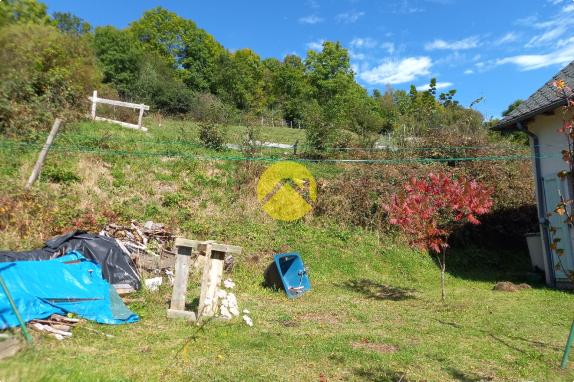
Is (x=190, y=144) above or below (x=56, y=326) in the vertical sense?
above

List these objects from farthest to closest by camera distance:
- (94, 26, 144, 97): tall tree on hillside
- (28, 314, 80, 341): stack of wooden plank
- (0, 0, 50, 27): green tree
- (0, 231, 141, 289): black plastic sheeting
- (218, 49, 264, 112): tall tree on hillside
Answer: (218, 49, 264, 112): tall tree on hillside < (94, 26, 144, 97): tall tree on hillside < (0, 231, 141, 289): black plastic sheeting < (28, 314, 80, 341): stack of wooden plank < (0, 0, 50, 27): green tree

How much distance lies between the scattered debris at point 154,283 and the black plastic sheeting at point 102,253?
166 mm

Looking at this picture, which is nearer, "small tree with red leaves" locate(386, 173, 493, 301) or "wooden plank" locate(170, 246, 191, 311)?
"wooden plank" locate(170, 246, 191, 311)

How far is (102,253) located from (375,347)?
4.99 metres

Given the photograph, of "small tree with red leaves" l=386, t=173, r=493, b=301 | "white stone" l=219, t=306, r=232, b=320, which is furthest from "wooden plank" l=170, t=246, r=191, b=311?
"small tree with red leaves" l=386, t=173, r=493, b=301

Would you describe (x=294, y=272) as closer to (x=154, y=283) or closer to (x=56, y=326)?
(x=154, y=283)

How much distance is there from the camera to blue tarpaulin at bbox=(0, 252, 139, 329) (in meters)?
5.00

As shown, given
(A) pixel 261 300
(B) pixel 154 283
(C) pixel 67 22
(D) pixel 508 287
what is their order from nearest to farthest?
(B) pixel 154 283 < (A) pixel 261 300 < (D) pixel 508 287 < (C) pixel 67 22

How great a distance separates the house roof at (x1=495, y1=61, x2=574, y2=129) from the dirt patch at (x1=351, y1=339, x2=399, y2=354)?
21.8 feet

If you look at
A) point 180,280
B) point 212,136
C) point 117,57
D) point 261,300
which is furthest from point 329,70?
point 180,280

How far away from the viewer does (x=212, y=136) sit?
16141 mm

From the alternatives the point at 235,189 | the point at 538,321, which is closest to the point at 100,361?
the point at 538,321

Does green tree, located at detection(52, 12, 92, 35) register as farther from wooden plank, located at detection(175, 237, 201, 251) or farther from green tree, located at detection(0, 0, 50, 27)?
wooden plank, located at detection(175, 237, 201, 251)

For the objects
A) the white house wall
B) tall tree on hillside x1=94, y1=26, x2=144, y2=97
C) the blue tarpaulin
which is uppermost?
tall tree on hillside x1=94, y1=26, x2=144, y2=97
